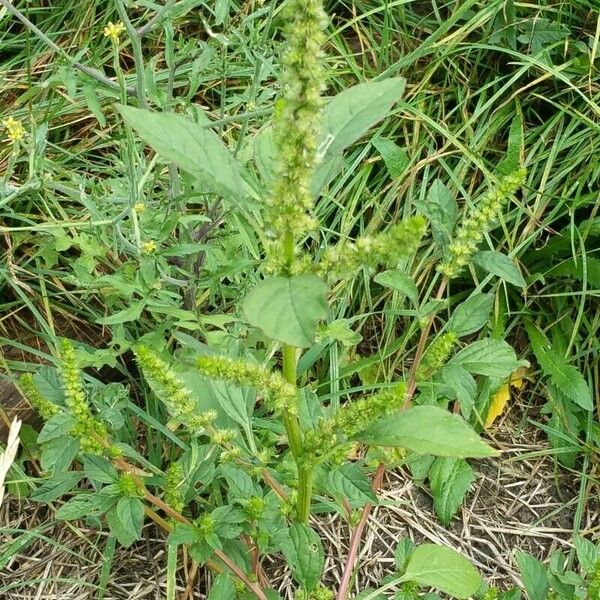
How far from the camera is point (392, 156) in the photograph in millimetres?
2324

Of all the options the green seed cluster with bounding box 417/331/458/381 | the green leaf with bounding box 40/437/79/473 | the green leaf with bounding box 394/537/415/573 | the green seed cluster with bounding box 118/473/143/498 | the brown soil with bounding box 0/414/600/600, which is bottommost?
the brown soil with bounding box 0/414/600/600

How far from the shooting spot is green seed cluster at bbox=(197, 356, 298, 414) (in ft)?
3.29

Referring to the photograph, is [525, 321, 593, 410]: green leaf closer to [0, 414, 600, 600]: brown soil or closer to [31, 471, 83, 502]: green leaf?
[0, 414, 600, 600]: brown soil

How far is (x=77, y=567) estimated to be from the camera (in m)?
1.87

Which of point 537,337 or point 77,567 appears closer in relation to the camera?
point 77,567

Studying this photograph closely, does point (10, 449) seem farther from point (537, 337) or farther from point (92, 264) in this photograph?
point (537, 337)

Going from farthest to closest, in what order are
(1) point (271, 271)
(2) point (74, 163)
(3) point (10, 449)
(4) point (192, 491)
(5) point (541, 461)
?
(2) point (74, 163) < (5) point (541, 461) < (4) point (192, 491) < (3) point (10, 449) < (1) point (271, 271)

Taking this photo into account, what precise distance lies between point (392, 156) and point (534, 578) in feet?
4.17

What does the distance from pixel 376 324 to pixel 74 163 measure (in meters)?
0.98

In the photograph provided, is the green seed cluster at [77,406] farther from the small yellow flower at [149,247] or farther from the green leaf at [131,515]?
the small yellow flower at [149,247]

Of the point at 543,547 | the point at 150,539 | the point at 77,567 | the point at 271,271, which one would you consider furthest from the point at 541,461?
the point at 271,271

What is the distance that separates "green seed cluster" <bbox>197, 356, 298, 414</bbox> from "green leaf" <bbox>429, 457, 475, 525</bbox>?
3.04 ft

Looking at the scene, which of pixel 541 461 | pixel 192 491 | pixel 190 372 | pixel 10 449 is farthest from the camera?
pixel 541 461

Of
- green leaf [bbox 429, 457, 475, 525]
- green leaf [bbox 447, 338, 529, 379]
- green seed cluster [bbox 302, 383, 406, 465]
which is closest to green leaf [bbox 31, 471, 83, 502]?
green seed cluster [bbox 302, 383, 406, 465]
